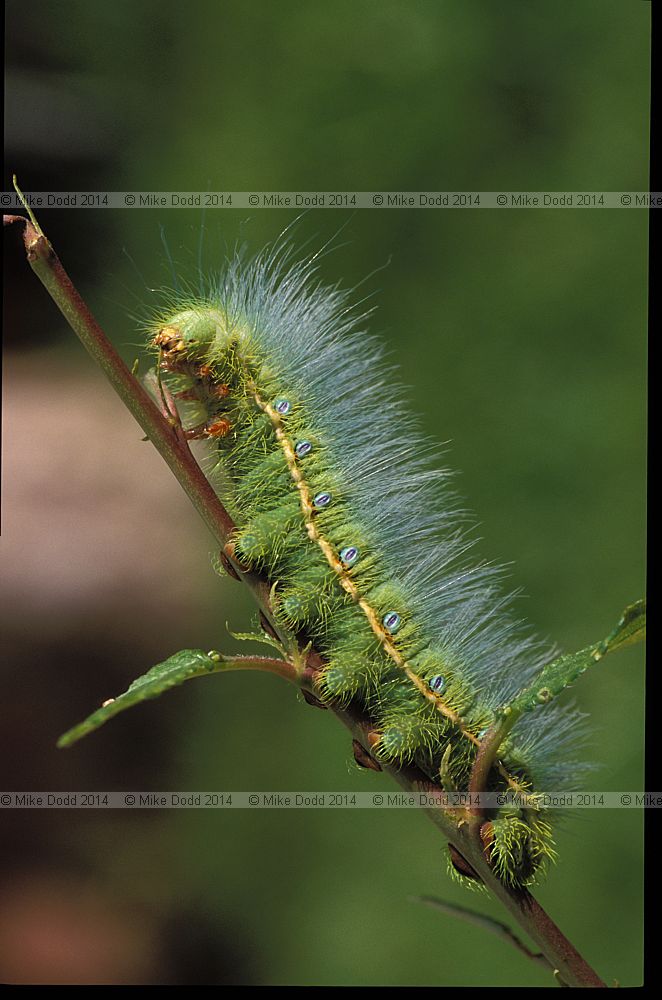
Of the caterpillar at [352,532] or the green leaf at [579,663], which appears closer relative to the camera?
the green leaf at [579,663]

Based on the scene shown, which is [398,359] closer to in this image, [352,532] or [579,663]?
[352,532]

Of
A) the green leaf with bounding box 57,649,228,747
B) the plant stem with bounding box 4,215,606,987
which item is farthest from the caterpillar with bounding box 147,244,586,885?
the green leaf with bounding box 57,649,228,747

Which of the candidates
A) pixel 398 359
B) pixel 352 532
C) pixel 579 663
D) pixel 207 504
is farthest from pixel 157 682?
pixel 398 359

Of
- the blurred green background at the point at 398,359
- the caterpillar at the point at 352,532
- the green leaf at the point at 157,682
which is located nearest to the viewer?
the green leaf at the point at 157,682

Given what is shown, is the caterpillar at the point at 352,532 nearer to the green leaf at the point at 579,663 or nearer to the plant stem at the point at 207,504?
the plant stem at the point at 207,504

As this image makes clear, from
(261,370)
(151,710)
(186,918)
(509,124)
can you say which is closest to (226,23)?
(509,124)

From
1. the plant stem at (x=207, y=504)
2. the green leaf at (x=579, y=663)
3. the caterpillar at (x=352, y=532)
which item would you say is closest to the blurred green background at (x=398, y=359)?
the caterpillar at (x=352, y=532)
